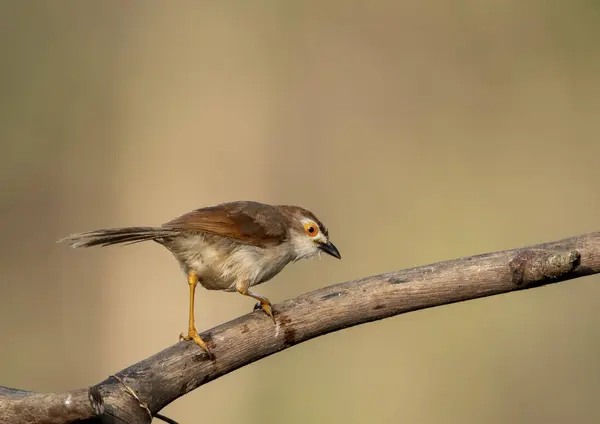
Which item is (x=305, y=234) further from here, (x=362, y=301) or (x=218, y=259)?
(x=362, y=301)

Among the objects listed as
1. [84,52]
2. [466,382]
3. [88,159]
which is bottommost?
[466,382]

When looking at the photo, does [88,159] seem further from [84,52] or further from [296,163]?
[296,163]

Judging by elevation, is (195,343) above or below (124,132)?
below

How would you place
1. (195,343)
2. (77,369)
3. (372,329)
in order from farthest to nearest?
(372,329) → (77,369) → (195,343)

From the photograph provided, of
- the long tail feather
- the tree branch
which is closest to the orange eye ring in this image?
the long tail feather

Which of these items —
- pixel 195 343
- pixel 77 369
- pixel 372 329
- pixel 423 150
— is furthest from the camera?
pixel 423 150

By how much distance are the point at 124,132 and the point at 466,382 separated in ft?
8.96

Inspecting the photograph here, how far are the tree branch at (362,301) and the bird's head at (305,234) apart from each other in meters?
0.84

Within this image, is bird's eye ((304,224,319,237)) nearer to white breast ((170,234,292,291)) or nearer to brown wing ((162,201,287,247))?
brown wing ((162,201,287,247))

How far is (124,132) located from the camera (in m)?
4.86

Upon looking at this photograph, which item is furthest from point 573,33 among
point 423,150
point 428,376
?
point 428,376

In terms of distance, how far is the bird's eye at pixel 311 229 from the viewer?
10.9 ft

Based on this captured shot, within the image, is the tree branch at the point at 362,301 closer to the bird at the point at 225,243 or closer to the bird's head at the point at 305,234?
the bird at the point at 225,243

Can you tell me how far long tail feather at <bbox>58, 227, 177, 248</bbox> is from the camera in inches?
100
